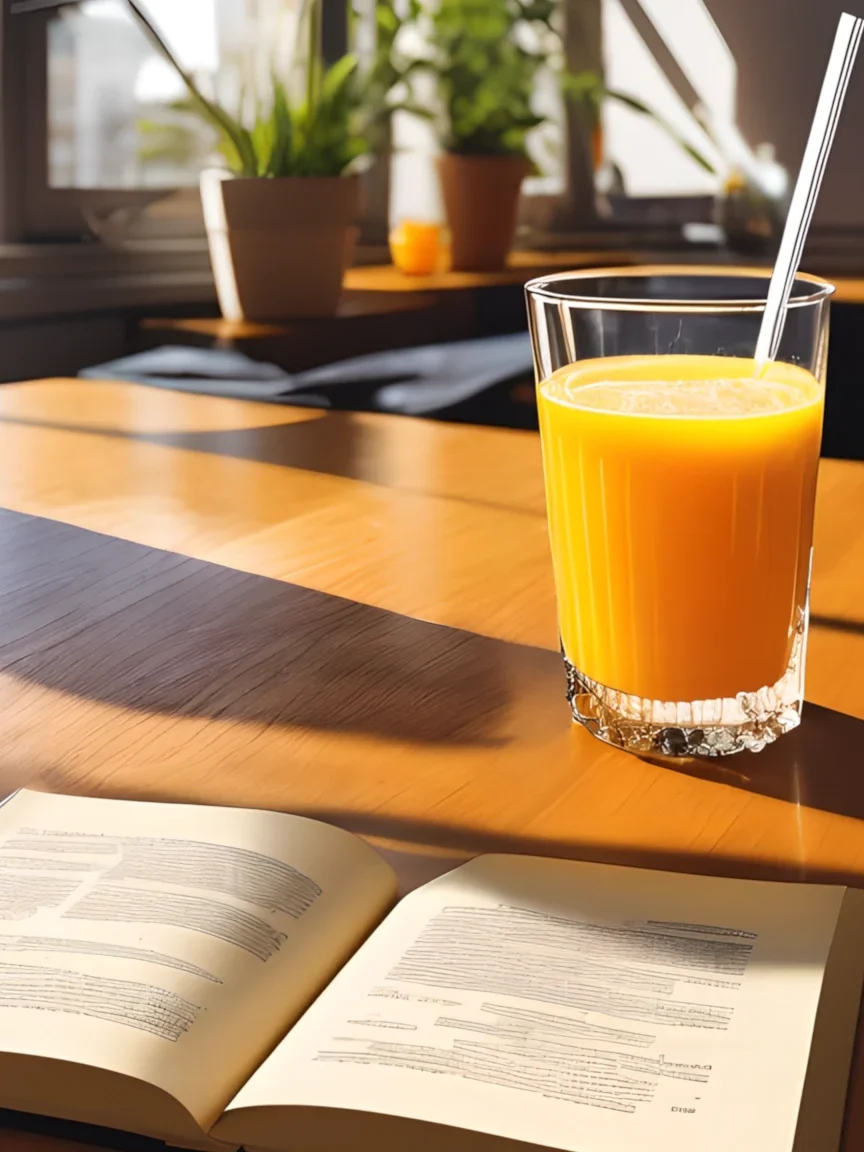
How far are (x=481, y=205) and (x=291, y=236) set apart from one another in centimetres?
24

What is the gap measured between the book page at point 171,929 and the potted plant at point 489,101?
1.21m

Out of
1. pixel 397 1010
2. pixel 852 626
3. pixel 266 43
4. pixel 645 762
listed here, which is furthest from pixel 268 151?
pixel 397 1010

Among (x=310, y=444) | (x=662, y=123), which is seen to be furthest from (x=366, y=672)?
(x=662, y=123)

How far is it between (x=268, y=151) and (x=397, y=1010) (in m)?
1.48

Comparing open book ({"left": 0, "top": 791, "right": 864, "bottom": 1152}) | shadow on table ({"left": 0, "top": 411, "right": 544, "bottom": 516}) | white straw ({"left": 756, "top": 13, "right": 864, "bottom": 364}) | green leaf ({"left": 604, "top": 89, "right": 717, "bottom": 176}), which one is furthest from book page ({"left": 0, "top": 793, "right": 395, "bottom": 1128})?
green leaf ({"left": 604, "top": 89, "right": 717, "bottom": 176})

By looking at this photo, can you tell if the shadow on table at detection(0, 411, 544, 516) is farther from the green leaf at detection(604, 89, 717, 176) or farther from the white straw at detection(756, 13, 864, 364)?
the white straw at detection(756, 13, 864, 364)

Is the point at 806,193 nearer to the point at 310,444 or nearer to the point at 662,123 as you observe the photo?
the point at 310,444

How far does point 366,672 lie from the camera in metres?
0.81

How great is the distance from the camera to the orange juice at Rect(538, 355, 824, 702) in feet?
2.06

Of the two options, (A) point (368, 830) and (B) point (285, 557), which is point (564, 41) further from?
(A) point (368, 830)

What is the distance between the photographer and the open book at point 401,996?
42 centimetres

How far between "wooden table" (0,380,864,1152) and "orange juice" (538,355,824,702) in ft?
0.19

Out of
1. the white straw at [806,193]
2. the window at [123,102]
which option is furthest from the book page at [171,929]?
the window at [123,102]

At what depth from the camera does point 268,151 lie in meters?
1.77
